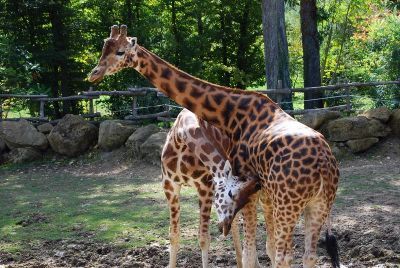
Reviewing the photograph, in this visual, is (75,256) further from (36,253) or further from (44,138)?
(44,138)

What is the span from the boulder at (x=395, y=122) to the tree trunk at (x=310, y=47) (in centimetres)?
328

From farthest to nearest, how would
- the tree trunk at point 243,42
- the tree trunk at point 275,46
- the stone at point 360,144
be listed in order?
the tree trunk at point 243,42, the tree trunk at point 275,46, the stone at point 360,144

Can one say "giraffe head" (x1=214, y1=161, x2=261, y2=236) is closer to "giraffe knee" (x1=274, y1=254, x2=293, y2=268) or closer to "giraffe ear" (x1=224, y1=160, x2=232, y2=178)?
"giraffe ear" (x1=224, y1=160, x2=232, y2=178)

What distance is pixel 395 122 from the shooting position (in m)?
13.6

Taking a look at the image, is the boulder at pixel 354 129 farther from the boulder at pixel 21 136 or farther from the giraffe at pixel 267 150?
the giraffe at pixel 267 150

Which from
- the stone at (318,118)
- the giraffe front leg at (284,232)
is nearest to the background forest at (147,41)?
the stone at (318,118)

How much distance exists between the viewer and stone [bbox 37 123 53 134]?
642 inches

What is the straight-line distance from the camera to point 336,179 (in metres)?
5.02

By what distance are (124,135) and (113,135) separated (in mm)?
283

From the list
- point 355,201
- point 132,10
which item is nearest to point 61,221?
point 355,201

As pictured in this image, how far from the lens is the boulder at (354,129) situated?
13.4 meters

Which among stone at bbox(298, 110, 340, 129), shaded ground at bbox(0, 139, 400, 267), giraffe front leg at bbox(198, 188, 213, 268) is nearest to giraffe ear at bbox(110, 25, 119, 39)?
giraffe front leg at bbox(198, 188, 213, 268)

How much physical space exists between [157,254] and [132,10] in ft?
49.4

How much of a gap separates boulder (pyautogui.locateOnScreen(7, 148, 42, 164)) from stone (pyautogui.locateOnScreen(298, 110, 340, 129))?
7.15 meters
